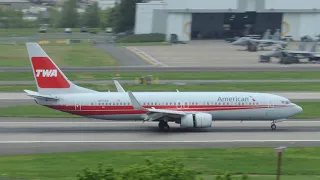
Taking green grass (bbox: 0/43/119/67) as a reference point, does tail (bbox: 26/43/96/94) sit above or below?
above

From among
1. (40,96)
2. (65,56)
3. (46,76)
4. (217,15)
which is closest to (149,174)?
(40,96)

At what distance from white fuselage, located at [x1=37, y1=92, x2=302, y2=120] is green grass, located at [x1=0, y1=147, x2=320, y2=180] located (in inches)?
299

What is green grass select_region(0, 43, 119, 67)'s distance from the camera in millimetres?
102000

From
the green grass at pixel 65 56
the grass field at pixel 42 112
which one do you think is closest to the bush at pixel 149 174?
the grass field at pixel 42 112

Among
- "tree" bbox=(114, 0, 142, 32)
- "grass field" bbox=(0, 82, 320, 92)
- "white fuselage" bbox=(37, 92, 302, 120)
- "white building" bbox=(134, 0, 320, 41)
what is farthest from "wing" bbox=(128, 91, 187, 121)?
"tree" bbox=(114, 0, 142, 32)

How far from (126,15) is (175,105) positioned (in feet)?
403

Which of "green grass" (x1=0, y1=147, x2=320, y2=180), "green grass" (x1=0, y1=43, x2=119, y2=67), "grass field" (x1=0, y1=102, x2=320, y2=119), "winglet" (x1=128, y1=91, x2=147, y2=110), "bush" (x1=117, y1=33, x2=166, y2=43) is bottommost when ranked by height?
"green grass" (x1=0, y1=43, x2=119, y2=67)

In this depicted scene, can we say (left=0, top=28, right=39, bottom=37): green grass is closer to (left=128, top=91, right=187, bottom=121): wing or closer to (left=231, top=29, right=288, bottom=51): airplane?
(left=231, top=29, right=288, bottom=51): airplane

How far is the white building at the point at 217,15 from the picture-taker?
143m

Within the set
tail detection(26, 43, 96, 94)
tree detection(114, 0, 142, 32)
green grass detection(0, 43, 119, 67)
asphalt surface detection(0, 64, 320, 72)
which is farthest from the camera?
tree detection(114, 0, 142, 32)

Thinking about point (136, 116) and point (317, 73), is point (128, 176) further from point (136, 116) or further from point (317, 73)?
point (317, 73)

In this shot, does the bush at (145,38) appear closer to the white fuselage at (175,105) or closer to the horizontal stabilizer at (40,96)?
the white fuselage at (175,105)

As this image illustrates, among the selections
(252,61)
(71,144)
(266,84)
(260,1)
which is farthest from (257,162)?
(260,1)

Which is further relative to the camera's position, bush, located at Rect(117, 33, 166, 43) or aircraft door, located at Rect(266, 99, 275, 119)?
bush, located at Rect(117, 33, 166, 43)
